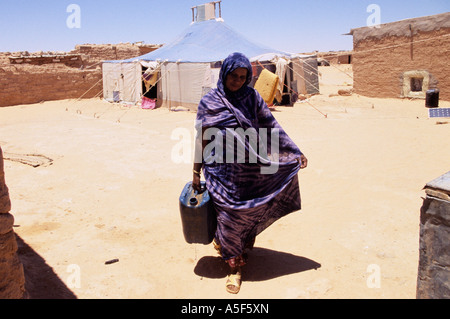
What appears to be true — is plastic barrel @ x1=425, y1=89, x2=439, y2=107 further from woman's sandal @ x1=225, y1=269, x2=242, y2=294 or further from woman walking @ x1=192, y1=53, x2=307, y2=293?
woman's sandal @ x1=225, y1=269, x2=242, y2=294

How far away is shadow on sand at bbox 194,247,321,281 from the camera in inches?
122

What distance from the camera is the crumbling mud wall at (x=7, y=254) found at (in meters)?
2.18

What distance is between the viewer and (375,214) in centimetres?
412

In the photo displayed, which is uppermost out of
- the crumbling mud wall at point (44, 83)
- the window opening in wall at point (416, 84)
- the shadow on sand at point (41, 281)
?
the crumbling mud wall at point (44, 83)

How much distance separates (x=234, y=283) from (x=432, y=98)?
11.0m

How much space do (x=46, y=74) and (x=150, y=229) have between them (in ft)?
45.5

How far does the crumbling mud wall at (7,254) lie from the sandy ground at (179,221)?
493 millimetres

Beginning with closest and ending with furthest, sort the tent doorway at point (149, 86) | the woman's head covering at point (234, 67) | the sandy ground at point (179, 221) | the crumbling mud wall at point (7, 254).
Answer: the crumbling mud wall at point (7, 254) < the woman's head covering at point (234, 67) < the sandy ground at point (179, 221) < the tent doorway at point (149, 86)

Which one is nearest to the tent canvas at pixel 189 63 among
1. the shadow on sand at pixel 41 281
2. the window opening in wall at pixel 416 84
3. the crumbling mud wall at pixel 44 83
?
the crumbling mud wall at pixel 44 83

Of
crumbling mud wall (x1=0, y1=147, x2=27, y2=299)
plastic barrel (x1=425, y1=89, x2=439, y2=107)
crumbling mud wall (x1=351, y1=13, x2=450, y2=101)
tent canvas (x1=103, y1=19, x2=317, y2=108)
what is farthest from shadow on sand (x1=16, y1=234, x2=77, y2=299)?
crumbling mud wall (x1=351, y1=13, x2=450, y2=101)

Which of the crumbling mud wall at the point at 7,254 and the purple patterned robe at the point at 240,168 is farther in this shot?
the purple patterned robe at the point at 240,168

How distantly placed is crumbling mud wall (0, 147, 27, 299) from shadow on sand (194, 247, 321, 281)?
1.36 m

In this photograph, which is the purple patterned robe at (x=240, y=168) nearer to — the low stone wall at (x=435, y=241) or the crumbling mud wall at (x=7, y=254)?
the low stone wall at (x=435, y=241)

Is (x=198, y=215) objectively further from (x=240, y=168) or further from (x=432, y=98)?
(x=432, y=98)
